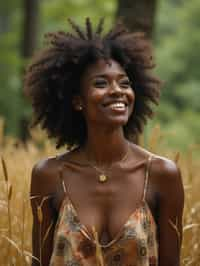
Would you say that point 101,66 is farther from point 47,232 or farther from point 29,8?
point 29,8

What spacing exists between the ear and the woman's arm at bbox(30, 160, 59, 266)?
0.27 meters

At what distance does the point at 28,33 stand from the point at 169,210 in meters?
9.20

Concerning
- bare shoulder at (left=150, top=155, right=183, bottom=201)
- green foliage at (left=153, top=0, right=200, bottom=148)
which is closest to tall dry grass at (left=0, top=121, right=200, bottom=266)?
bare shoulder at (left=150, top=155, right=183, bottom=201)

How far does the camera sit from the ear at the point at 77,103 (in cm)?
318

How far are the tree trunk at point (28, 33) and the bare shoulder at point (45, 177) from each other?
839cm

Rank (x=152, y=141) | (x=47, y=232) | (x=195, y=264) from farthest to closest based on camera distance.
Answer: (x=152, y=141), (x=195, y=264), (x=47, y=232)

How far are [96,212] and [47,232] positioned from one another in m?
0.22

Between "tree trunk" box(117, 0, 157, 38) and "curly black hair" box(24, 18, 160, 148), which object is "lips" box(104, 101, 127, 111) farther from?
"tree trunk" box(117, 0, 157, 38)

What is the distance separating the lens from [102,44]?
315cm

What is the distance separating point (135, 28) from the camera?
564 cm

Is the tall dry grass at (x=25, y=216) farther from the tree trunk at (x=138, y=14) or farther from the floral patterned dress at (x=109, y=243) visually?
the tree trunk at (x=138, y=14)

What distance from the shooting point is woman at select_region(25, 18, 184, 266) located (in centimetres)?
301

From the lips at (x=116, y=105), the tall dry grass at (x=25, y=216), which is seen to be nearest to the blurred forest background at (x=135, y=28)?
the tall dry grass at (x=25, y=216)

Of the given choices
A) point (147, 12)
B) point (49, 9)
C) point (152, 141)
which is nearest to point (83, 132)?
point (152, 141)
